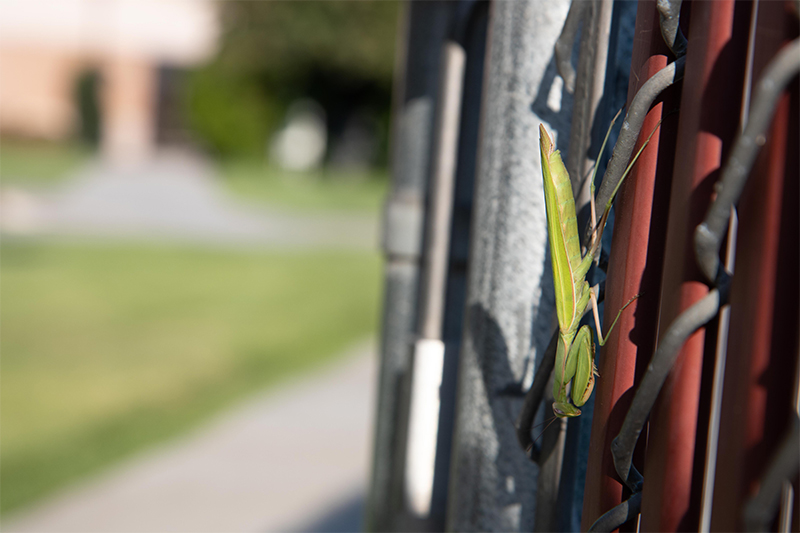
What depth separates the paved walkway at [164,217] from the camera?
1375 cm

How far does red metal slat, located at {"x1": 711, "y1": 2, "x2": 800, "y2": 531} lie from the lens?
581mm

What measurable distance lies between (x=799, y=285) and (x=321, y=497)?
3.73 m

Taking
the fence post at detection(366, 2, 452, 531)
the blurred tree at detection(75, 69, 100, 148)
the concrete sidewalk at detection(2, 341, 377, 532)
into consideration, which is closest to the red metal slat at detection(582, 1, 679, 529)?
the fence post at detection(366, 2, 452, 531)

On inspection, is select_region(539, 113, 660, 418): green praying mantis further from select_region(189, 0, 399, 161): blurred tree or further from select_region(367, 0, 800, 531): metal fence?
select_region(189, 0, 399, 161): blurred tree

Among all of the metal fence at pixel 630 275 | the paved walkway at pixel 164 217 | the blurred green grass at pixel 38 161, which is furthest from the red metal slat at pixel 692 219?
the blurred green grass at pixel 38 161

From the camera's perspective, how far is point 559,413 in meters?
0.81

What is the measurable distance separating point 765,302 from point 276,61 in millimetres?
27934

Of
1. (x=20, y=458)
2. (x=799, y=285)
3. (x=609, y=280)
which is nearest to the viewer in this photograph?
(x=799, y=285)

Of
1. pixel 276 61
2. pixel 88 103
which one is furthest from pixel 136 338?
pixel 88 103

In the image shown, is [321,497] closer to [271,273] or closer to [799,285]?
[799,285]

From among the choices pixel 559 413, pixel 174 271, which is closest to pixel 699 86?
pixel 559 413

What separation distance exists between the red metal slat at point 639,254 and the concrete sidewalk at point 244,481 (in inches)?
125

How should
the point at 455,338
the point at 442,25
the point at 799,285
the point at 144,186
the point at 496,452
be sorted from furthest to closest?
the point at 144,186 → the point at 442,25 → the point at 455,338 → the point at 496,452 → the point at 799,285

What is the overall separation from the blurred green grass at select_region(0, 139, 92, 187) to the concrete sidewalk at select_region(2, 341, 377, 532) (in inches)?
691
